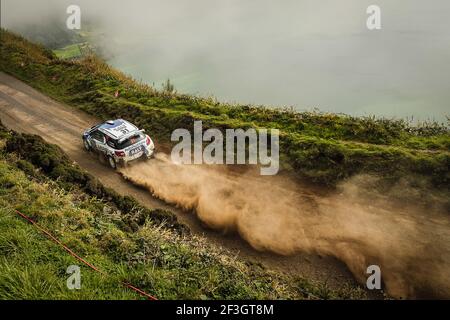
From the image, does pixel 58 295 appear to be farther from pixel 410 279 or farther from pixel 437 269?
pixel 437 269

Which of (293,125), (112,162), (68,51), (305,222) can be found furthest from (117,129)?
(68,51)

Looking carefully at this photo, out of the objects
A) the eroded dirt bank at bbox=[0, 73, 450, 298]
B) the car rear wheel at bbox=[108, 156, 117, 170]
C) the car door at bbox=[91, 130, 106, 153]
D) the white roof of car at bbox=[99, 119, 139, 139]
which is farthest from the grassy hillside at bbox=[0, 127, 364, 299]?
the car door at bbox=[91, 130, 106, 153]

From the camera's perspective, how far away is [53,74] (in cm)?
3672

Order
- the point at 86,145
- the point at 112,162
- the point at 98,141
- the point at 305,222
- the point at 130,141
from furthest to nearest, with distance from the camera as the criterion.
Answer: the point at 86,145 → the point at 98,141 → the point at 112,162 → the point at 130,141 → the point at 305,222

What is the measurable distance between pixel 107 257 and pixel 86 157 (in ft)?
46.0

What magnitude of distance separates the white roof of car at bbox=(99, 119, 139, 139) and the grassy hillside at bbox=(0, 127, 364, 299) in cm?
638

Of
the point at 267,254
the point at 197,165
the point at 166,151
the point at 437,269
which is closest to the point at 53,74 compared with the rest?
the point at 166,151

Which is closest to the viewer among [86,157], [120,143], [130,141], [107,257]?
[107,257]

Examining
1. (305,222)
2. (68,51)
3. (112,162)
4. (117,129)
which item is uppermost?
(68,51)

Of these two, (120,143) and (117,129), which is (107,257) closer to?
(120,143)

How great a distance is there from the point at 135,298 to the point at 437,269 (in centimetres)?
1046

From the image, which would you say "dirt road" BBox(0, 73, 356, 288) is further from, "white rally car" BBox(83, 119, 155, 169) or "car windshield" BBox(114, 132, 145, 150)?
"car windshield" BBox(114, 132, 145, 150)

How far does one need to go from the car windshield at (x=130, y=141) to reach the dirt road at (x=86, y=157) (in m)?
1.61

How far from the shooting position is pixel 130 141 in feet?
71.3
